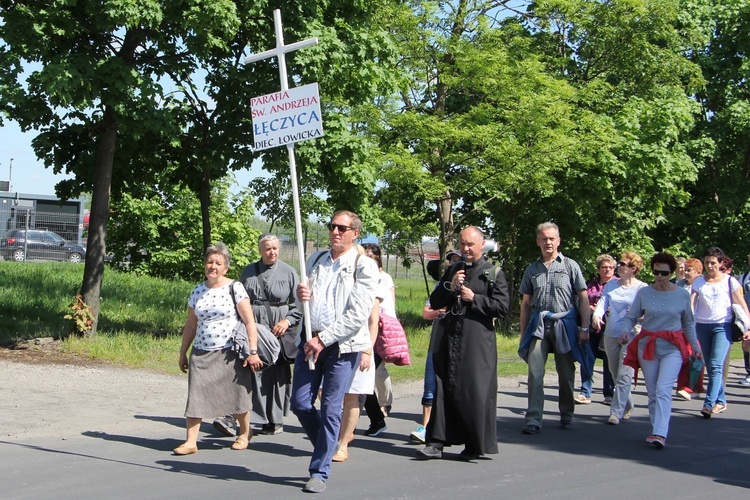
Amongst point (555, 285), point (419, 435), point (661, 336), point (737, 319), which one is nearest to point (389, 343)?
point (419, 435)

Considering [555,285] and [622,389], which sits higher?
[555,285]

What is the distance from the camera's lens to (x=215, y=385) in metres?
7.66

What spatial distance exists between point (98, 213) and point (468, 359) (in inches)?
326

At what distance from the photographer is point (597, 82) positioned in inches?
829

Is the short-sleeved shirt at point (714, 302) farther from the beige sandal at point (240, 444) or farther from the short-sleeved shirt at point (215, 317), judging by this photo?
the short-sleeved shirt at point (215, 317)

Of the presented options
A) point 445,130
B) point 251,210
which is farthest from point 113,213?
point 445,130

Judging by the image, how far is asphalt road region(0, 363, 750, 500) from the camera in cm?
661

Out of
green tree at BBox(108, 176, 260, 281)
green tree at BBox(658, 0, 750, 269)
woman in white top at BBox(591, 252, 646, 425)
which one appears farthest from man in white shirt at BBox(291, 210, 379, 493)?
green tree at BBox(658, 0, 750, 269)

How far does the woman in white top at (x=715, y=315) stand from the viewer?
1097 cm

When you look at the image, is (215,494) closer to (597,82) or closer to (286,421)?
(286,421)

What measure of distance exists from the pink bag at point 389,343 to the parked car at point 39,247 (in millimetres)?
26885

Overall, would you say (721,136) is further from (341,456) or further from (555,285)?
(341,456)

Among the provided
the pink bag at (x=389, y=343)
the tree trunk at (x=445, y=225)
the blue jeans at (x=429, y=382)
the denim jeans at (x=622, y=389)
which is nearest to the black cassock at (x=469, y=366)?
the blue jeans at (x=429, y=382)

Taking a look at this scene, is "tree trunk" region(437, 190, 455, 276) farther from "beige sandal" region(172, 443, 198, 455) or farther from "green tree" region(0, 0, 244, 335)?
"beige sandal" region(172, 443, 198, 455)
